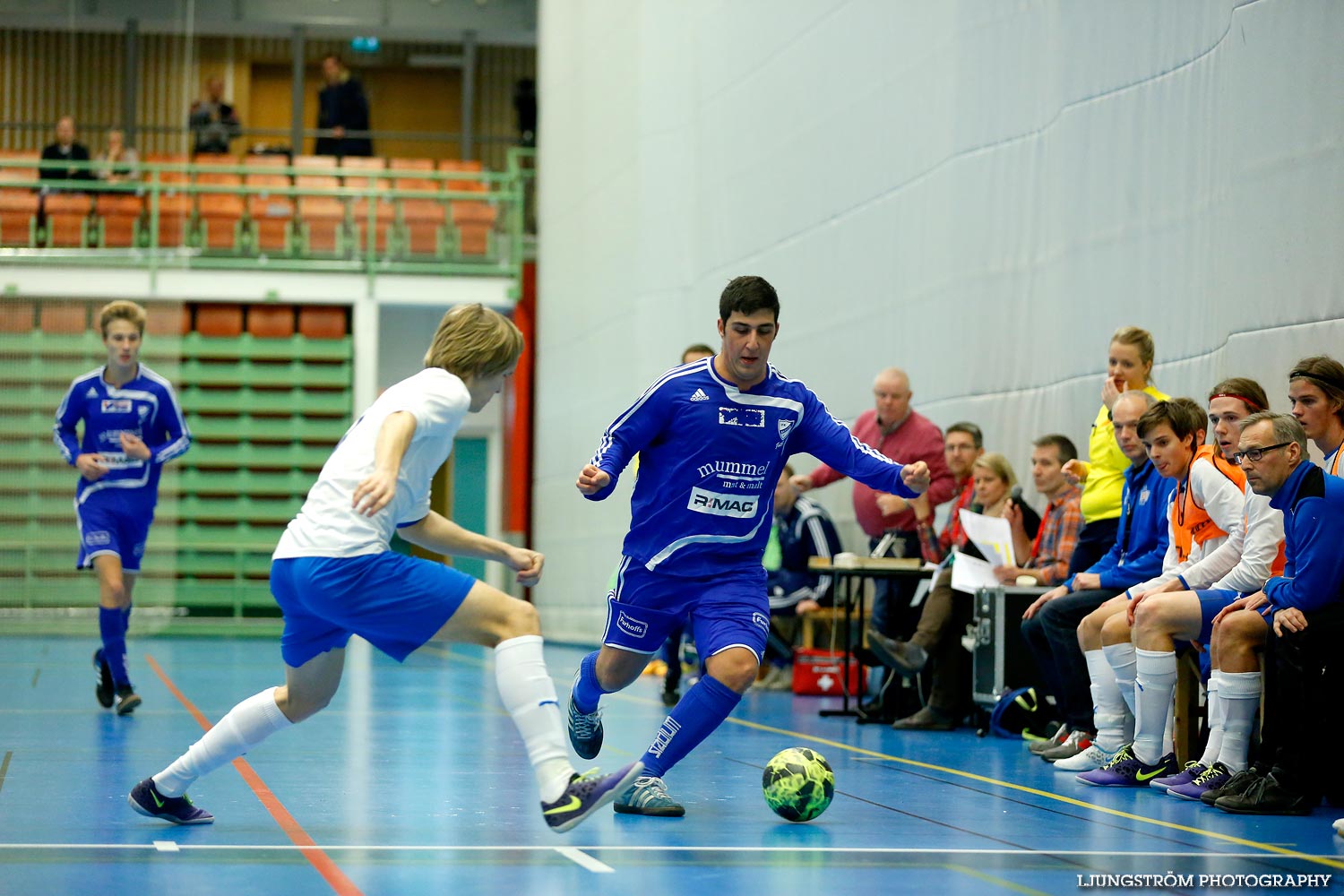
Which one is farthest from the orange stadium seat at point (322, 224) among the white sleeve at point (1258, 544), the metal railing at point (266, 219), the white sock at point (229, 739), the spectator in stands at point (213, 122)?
the white sock at point (229, 739)

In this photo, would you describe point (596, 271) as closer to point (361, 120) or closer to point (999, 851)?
point (361, 120)

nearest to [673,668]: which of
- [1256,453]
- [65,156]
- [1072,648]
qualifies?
[1072,648]

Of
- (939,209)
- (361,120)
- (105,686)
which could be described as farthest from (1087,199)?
(361,120)

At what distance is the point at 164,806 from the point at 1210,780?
3.65 m

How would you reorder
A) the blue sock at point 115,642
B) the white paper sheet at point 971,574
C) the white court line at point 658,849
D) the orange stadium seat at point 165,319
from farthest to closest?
1. the orange stadium seat at point 165,319
2. the blue sock at point 115,642
3. the white paper sheet at point 971,574
4. the white court line at point 658,849

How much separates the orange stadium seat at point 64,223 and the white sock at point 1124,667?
16496 mm

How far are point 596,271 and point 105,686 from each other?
1027cm

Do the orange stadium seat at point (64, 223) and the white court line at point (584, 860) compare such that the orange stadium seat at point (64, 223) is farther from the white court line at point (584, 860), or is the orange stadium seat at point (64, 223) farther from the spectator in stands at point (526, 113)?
the white court line at point (584, 860)

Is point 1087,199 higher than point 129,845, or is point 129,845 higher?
point 1087,199

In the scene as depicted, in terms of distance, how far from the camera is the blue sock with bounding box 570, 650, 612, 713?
5598 millimetres

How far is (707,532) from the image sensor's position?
5320 mm

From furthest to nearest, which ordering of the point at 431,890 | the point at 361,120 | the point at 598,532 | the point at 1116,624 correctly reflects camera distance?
1. the point at 361,120
2. the point at 598,532
3. the point at 1116,624
4. the point at 431,890

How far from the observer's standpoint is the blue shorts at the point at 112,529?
8.76 meters

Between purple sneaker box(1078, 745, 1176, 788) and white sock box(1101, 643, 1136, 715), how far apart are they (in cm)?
28
